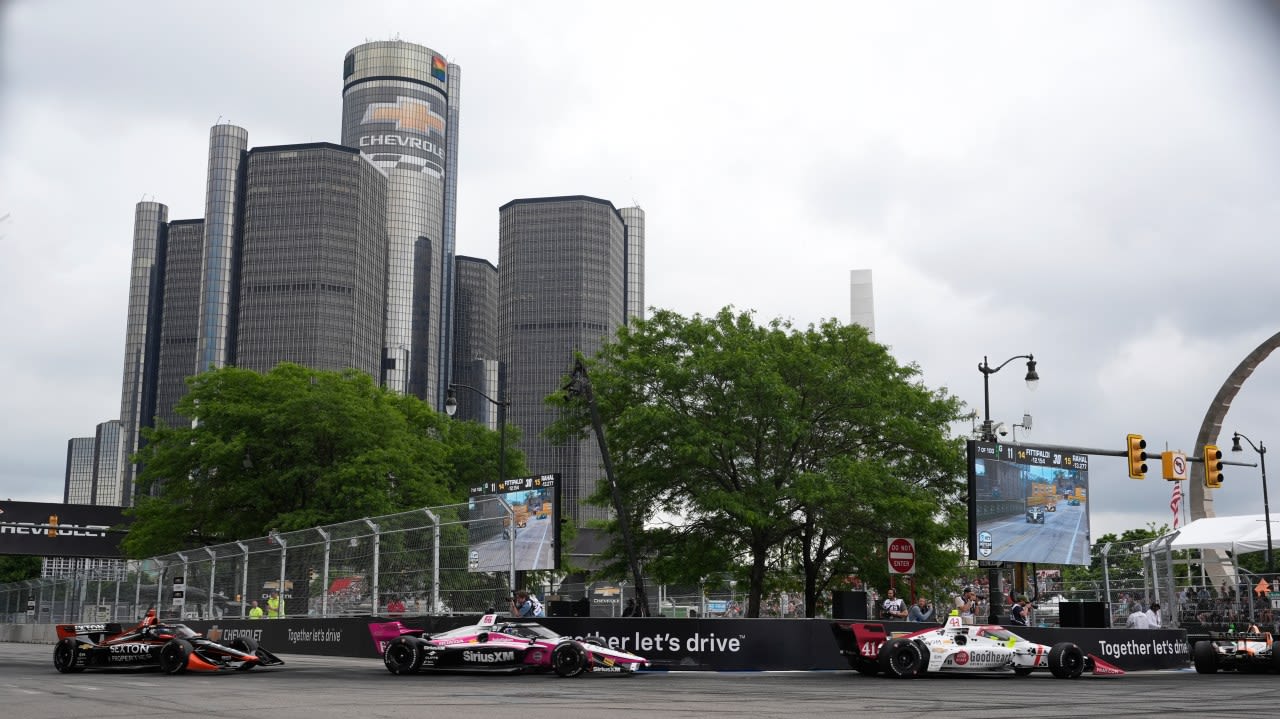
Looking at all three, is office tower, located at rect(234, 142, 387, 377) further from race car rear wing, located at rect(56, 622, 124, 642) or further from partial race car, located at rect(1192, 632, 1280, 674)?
partial race car, located at rect(1192, 632, 1280, 674)

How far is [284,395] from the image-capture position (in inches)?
2082

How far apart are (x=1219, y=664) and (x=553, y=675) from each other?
513 inches

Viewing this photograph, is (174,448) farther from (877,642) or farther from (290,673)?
(877,642)

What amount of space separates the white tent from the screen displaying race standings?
10.9 m

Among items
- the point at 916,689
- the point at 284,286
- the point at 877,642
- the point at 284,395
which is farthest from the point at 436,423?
the point at 284,286

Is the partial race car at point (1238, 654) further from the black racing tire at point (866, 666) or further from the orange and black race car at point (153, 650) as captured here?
the orange and black race car at point (153, 650)

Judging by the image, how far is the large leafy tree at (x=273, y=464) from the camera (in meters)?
49.2

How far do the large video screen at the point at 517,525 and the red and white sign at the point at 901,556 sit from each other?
26.0 ft

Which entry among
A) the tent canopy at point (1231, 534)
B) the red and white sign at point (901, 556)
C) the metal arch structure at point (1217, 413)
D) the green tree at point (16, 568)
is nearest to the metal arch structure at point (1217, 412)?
the metal arch structure at point (1217, 413)

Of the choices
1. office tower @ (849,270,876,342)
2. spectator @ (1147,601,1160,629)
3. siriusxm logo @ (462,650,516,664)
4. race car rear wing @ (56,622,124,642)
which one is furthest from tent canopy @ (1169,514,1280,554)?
office tower @ (849,270,876,342)

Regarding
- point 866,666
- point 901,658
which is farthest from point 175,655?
point 901,658

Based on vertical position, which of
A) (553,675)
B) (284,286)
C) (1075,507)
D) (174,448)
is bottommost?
(553,675)

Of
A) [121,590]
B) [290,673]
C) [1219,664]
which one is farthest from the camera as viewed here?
[121,590]

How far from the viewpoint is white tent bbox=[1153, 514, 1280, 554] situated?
3975cm
